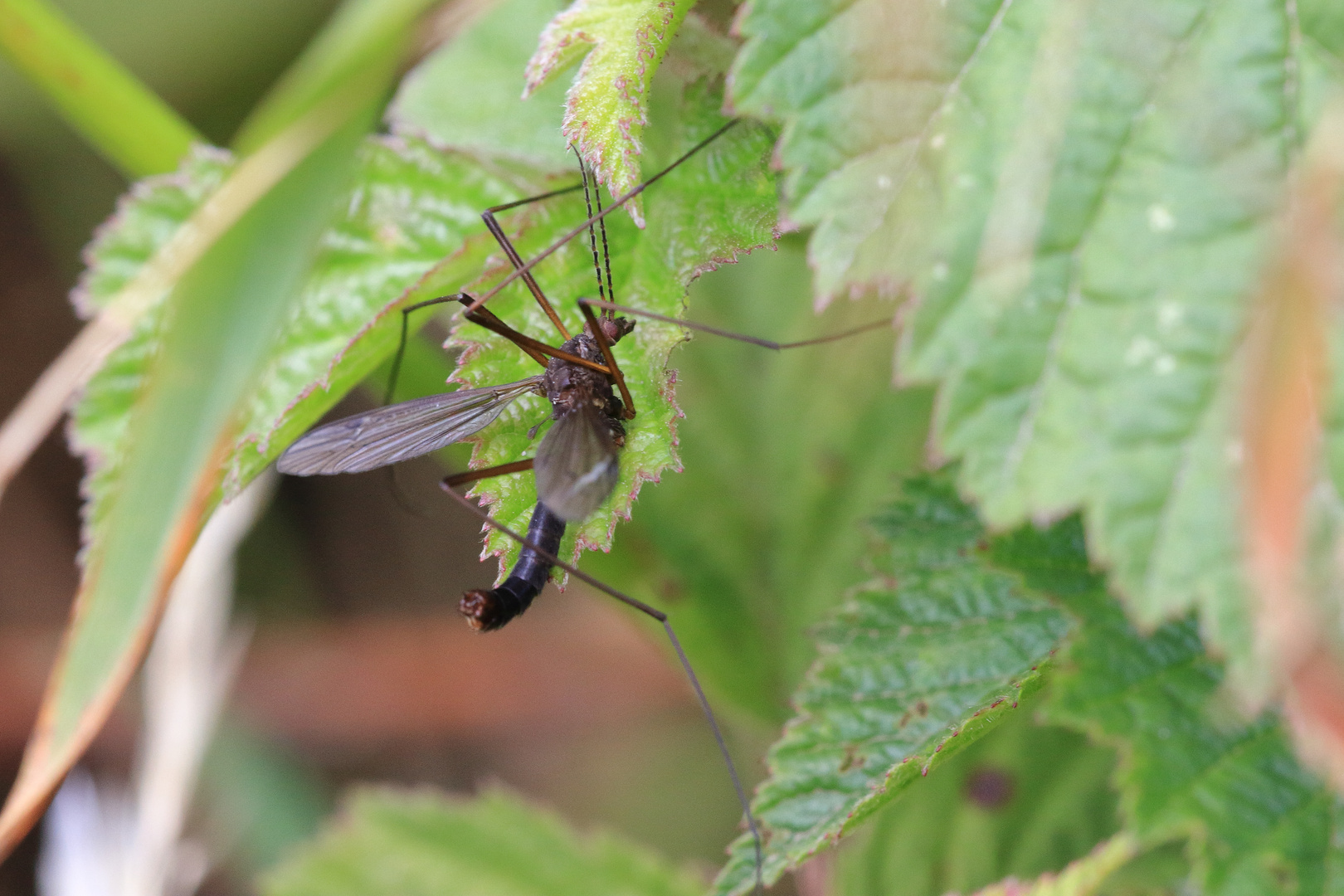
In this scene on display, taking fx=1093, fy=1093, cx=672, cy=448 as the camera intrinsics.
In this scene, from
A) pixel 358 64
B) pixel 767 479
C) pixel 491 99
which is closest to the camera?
pixel 358 64

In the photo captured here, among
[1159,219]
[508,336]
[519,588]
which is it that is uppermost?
[508,336]

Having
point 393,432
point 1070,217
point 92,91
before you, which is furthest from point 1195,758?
point 92,91

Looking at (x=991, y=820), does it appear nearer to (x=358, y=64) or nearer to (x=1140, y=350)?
(x=1140, y=350)

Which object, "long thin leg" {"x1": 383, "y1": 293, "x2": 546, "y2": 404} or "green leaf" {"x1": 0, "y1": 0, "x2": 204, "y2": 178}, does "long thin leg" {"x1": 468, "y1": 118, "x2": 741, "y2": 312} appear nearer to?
"long thin leg" {"x1": 383, "y1": 293, "x2": 546, "y2": 404}

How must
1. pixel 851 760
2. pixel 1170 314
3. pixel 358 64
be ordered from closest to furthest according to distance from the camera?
pixel 1170 314
pixel 851 760
pixel 358 64

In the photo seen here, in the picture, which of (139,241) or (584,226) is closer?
(584,226)

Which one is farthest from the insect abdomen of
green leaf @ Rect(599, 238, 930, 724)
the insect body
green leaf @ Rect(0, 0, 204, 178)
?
green leaf @ Rect(0, 0, 204, 178)
